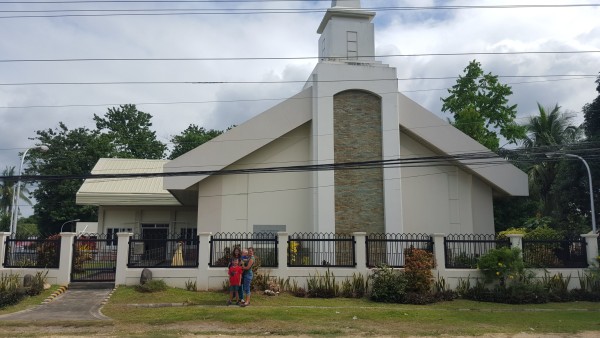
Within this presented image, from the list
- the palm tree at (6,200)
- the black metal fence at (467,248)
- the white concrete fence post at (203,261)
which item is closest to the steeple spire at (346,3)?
the black metal fence at (467,248)

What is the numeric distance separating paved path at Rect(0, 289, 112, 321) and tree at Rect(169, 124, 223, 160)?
37.4m

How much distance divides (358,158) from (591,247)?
9.20 m

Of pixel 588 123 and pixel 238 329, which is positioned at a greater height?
pixel 588 123

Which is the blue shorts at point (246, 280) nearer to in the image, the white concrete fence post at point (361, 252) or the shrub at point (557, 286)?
the white concrete fence post at point (361, 252)

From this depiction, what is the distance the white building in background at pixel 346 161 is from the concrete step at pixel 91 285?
4.63 meters

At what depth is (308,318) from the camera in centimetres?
1289

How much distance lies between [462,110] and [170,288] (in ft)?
78.7

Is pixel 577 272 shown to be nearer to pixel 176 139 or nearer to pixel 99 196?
pixel 99 196

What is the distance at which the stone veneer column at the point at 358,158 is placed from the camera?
21656 mm

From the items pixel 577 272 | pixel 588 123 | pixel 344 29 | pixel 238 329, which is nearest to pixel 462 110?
pixel 588 123

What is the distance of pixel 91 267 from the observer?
17984mm

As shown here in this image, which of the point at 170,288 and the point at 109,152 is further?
the point at 109,152

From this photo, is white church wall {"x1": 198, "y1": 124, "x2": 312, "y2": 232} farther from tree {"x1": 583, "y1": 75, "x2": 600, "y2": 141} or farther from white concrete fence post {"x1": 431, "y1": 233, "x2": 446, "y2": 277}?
tree {"x1": 583, "y1": 75, "x2": 600, "y2": 141}

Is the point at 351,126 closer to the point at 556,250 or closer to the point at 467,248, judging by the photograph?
the point at 467,248
